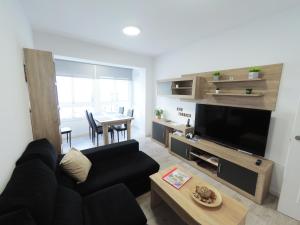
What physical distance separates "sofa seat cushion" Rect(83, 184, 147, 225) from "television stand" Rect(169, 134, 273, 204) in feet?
5.28

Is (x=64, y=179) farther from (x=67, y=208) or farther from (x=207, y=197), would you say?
(x=207, y=197)

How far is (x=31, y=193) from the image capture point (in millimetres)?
946

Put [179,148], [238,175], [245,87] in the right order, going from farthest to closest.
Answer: [179,148]
[245,87]
[238,175]

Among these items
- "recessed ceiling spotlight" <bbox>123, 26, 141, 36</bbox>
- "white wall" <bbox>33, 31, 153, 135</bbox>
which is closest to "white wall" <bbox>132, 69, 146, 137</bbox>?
"white wall" <bbox>33, 31, 153, 135</bbox>

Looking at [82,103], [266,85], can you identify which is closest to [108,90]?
[82,103]

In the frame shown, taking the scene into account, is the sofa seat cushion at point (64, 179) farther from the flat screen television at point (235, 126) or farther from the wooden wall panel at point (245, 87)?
the wooden wall panel at point (245, 87)

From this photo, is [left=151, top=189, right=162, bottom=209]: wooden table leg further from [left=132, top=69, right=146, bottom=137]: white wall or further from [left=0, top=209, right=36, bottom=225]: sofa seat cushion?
[left=132, top=69, right=146, bottom=137]: white wall

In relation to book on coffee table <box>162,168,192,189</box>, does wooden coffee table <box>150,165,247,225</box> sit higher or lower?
lower

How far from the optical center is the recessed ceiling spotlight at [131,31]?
2.39 metres

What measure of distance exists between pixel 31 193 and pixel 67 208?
0.36 metres

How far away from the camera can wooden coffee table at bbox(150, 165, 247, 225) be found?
1.21 m

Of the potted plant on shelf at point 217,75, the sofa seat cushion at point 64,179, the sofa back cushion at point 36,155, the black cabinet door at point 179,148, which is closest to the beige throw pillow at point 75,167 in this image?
the sofa seat cushion at point 64,179

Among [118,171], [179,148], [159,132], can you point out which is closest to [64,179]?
[118,171]

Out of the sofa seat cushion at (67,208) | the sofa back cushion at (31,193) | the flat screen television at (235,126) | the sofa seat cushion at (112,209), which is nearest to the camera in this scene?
the sofa back cushion at (31,193)
